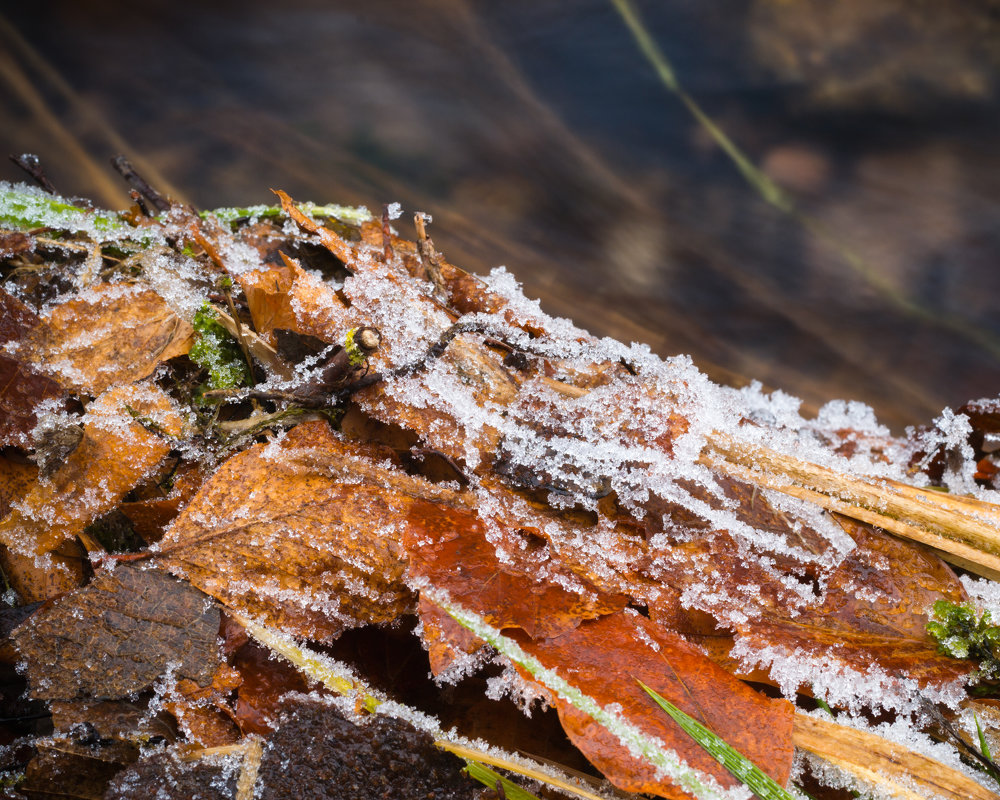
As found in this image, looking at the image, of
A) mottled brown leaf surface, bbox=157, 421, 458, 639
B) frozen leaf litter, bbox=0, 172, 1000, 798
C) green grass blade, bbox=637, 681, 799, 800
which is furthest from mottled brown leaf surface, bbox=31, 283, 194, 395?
green grass blade, bbox=637, 681, 799, 800

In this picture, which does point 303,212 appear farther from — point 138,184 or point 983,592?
point 983,592

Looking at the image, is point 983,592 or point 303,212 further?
point 303,212

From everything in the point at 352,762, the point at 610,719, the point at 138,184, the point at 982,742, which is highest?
the point at 138,184

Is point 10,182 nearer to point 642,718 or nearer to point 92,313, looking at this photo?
point 92,313

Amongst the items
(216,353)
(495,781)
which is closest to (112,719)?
(495,781)

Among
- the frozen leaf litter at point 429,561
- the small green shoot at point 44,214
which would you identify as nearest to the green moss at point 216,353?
the frozen leaf litter at point 429,561

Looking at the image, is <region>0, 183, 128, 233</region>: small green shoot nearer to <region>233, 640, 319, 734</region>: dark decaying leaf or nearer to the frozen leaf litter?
the frozen leaf litter

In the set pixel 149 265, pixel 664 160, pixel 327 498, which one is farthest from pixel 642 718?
pixel 664 160

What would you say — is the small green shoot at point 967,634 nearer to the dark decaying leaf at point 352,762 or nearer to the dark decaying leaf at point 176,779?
the dark decaying leaf at point 352,762
